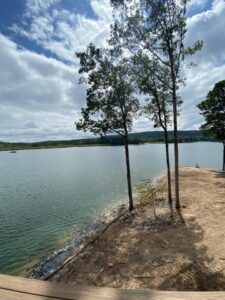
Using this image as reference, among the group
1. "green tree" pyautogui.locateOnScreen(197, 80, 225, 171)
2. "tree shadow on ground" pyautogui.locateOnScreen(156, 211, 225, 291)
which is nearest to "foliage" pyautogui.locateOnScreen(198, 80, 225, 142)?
"green tree" pyautogui.locateOnScreen(197, 80, 225, 171)

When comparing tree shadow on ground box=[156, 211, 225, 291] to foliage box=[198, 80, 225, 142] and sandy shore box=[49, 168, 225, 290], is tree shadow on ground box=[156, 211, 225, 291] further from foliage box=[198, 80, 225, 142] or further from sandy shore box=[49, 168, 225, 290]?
foliage box=[198, 80, 225, 142]

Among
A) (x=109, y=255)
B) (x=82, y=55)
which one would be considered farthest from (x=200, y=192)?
(x=82, y=55)

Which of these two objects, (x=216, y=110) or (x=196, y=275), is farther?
(x=216, y=110)

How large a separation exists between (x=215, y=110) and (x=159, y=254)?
89.5 ft

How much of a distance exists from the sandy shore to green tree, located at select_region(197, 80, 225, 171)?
19.3 meters

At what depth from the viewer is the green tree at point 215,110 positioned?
3150cm

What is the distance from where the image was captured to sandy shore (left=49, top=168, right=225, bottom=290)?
7691mm

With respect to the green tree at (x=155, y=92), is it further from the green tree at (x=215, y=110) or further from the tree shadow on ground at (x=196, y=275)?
the green tree at (x=215, y=110)

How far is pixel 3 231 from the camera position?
17219 mm

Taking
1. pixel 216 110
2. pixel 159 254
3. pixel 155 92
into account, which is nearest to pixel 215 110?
pixel 216 110

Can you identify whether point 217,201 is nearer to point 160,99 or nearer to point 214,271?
point 160,99

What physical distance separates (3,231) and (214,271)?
46.8ft

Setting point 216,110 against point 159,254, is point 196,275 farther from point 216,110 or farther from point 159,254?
point 216,110

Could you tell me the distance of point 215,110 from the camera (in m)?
32.5
